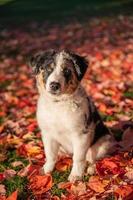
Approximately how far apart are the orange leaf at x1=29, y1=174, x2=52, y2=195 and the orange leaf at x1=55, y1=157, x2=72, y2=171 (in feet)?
1.21

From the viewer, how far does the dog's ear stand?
5.59 metres

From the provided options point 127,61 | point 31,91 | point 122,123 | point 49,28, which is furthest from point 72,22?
point 122,123

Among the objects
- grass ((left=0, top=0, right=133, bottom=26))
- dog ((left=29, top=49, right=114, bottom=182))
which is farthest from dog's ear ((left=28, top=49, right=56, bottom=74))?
grass ((left=0, top=0, right=133, bottom=26))

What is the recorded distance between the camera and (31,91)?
34.9 ft

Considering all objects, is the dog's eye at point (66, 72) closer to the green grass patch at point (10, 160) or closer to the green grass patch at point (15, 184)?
the green grass patch at point (15, 184)

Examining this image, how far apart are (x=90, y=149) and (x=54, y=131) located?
57 centimetres

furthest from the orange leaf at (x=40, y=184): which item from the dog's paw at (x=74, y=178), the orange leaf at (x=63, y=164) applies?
the orange leaf at (x=63, y=164)

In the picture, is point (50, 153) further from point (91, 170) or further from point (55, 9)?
point (55, 9)

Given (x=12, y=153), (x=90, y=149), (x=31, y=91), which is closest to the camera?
(x=90, y=149)

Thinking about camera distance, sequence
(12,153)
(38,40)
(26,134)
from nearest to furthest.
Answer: (12,153) < (26,134) < (38,40)

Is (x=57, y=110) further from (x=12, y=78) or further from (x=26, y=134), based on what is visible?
(x=12, y=78)

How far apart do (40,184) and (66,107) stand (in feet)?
3.12

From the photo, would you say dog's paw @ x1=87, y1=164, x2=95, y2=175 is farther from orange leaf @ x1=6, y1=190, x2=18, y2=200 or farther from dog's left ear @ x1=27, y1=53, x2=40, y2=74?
dog's left ear @ x1=27, y1=53, x2=40, y2=74

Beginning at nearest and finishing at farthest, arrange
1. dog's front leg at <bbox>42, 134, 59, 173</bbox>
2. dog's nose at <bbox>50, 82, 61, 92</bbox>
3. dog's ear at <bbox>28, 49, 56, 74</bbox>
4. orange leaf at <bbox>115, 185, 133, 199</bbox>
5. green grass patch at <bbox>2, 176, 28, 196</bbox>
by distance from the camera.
→ 1. orange leaf at <bbox>115, 185, 133, 199</bbox>
2. dog's nose at <bbox>50, 82, 61, 92</bbox>
3. dog's ear at <bbox>28, 49, 56, 74</bbox>
4. green grass patch at <bbox>2, 176, 28, 196</bbox>
5. dog's front leg at <bbox>42, 134, 59, 173</bbox>
